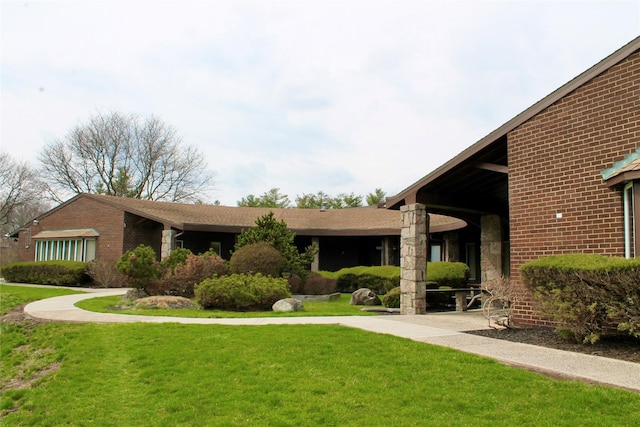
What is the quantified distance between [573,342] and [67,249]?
82.8 feet

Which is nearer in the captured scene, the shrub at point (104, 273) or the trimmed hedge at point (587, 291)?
the trimmed hedge at point (587, 291)

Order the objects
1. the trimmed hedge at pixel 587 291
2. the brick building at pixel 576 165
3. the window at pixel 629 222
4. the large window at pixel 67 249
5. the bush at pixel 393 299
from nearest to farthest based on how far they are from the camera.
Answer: the trimmed hedge at pixel 587 291
the window at pixel 629 222
the brick building at pixel 576 165
the bush at pixel 393 299
the large window at pixel 67 249

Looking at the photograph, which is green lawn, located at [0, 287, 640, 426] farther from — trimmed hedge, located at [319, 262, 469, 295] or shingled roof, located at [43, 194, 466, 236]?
shingled roof, located at [43, 194, 466, 236]

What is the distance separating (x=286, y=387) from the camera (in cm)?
547

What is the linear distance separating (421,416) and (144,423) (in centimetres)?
259

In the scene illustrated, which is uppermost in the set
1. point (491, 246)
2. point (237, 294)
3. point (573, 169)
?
point (573, 169)

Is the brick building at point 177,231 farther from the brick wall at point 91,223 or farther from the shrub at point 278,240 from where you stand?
the shrub at point 278,240

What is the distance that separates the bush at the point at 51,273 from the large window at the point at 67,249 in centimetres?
204

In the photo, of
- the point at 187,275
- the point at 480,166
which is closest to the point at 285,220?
the point at 187,275

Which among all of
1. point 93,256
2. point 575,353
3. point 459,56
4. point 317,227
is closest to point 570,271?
point 575,353

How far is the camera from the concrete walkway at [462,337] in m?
5.58

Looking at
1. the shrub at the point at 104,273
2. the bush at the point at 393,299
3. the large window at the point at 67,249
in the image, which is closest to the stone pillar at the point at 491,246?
the bush at the point at 393,299

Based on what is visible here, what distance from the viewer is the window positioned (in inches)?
310

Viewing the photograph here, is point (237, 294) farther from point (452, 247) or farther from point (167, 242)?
point (452, 247)
